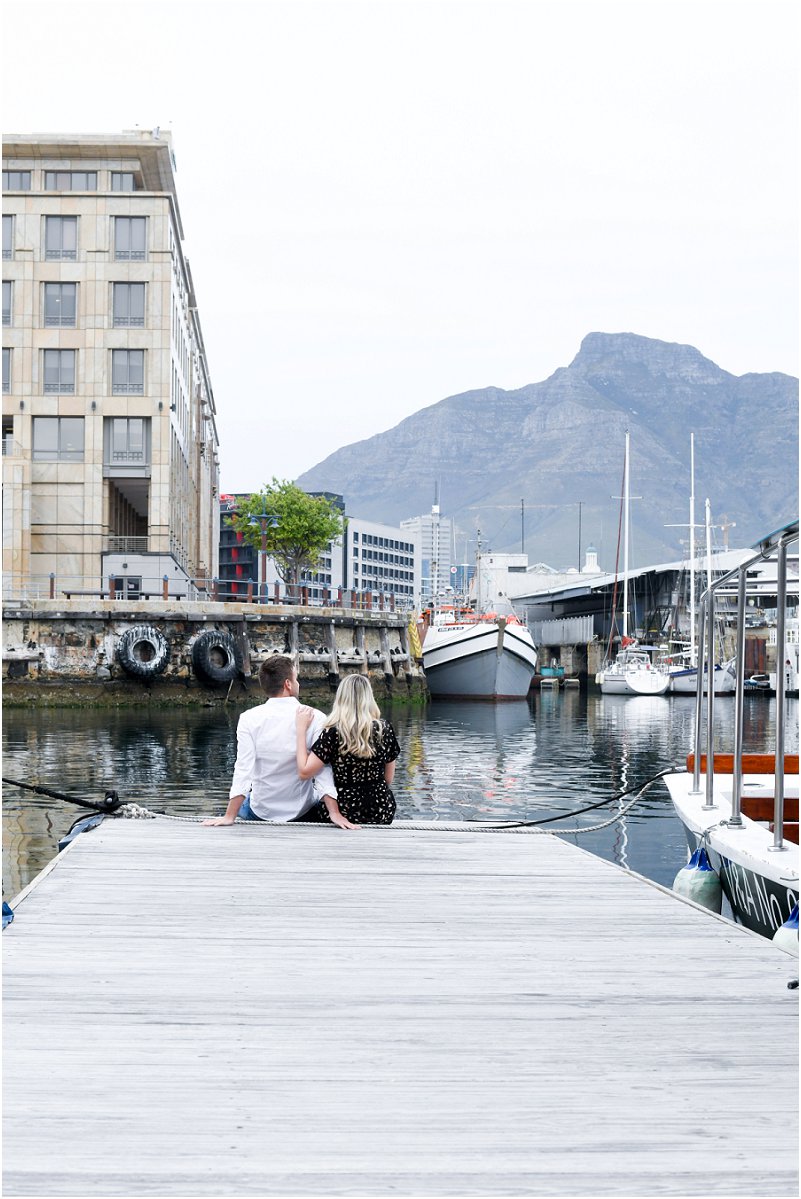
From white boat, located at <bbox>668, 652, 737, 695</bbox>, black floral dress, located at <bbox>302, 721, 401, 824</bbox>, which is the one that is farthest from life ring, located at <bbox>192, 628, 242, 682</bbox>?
black floral dress, located at <bbox>302, 721, 401, 824</bbox>

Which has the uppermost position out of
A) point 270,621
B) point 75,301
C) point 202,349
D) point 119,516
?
point 202,349

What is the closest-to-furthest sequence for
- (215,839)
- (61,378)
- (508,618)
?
(215,839), (61,378), (508,618)

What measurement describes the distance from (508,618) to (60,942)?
52.6 meters

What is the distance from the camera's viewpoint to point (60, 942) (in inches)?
221

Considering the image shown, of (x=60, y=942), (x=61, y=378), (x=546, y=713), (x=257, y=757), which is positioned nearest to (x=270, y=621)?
(x=546, y=713)

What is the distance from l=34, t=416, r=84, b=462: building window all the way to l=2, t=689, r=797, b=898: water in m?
15.3

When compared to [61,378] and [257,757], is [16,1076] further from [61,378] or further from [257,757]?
[61,378]

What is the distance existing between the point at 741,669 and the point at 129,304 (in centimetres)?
4918

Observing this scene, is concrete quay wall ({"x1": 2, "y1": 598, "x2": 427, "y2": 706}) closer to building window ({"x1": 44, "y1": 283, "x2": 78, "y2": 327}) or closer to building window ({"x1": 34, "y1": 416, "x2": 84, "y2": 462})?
building window ({"x1": 34, "y1": 416, "x2": 84, "y2": 462})

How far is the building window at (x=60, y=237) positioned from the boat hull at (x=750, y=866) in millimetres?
49123

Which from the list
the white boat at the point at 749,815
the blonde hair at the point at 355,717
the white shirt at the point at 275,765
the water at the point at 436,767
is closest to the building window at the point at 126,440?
the water at the point at 436,767

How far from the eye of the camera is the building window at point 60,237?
53469 millimetres

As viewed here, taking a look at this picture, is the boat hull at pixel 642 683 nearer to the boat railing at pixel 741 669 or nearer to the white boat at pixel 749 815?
the white boat at pixel 749 815

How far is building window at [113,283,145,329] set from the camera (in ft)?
175
